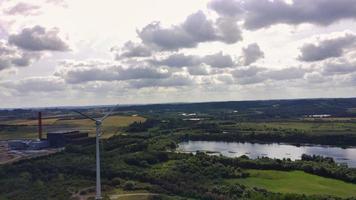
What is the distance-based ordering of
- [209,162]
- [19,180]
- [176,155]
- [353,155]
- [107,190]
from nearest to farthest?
[107,190], [19,180], [209,162], [176,155], [353,155]

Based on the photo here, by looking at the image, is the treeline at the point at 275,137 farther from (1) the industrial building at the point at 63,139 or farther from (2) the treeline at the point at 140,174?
(2) the treeline at the point at 140,174

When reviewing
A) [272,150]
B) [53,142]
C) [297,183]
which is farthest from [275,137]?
[297,183]

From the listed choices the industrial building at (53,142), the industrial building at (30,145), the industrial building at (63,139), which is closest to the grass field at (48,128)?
the industrial building at (53,142)

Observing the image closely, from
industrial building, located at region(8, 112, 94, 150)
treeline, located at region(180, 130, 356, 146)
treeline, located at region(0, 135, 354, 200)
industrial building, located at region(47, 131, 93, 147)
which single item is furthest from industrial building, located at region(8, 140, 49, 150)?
treeline, located at region(180, 130, 356, 146)

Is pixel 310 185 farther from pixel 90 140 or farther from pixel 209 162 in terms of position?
pixel 90 140

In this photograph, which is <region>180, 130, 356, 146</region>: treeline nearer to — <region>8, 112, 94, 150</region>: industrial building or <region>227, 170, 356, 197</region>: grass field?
<region>8, 112, 94, 150</region>: industrial building

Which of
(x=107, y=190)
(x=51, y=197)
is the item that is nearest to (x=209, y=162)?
(x=107, y=190)
